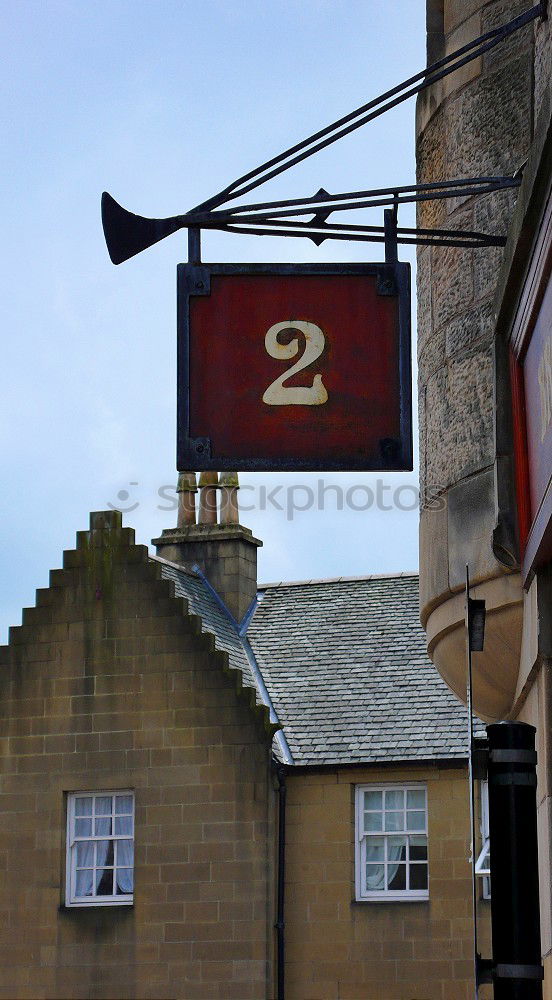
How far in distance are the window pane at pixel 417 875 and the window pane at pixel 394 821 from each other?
54 cm

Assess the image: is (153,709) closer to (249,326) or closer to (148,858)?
(148,858)

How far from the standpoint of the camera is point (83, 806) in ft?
74.6

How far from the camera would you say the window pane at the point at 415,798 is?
21.8 meters

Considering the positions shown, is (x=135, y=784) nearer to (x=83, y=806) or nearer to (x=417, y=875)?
(x=83, y=806)

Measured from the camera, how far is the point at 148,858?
22.0 m

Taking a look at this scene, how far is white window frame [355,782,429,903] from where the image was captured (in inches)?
846

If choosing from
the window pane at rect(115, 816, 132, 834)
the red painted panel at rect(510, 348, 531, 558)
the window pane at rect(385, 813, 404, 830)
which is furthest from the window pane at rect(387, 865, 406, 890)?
the red painted panel at rect(510, 348, 531, 558)

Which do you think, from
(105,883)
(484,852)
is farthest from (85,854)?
(484,852)

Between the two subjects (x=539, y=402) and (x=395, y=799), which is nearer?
(x=539, y=402)

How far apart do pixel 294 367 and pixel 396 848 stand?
52.5ft

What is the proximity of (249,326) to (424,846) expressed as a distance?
52.4ft

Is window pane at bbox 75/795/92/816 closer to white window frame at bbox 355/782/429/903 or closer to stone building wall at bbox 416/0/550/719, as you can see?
white window frame at bbox 355/782/429/903

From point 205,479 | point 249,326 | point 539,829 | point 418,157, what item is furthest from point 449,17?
point 205,479

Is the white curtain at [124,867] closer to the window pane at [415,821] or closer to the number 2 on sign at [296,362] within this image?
the window pane at [415,821]
